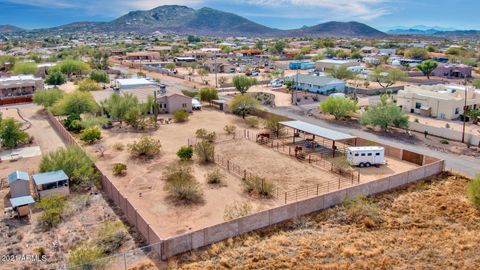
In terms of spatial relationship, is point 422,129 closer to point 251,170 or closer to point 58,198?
point 251,170

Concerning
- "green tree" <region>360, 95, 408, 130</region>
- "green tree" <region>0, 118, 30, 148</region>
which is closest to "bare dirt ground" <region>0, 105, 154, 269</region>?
"green tree" <region>0, 118, 30, 148</region>

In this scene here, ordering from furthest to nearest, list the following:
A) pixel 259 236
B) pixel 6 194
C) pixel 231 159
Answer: pixel 231 159 < pixel 6 194 < pixel 259 236

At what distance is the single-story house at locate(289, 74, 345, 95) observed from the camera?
67.6m

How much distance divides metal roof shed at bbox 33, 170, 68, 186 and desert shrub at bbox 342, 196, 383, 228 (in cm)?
1798

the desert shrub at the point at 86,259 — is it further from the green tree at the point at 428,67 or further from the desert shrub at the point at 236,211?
the green tree at the point at 428,67

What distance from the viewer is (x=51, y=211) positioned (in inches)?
885

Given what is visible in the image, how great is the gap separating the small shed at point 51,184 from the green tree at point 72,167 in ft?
4.53

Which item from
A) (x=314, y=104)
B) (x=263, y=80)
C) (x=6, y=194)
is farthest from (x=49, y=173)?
(x=263, y=80)

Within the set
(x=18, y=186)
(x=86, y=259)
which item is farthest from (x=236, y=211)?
(x=18, y=186)

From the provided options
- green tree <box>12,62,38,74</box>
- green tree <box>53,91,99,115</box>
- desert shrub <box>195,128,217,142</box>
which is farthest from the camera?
green tree <box>12,62,38,74</box>

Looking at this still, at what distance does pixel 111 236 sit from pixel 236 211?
689cm

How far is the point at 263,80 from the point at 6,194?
61.4 meters

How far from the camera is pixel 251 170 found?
31.2m

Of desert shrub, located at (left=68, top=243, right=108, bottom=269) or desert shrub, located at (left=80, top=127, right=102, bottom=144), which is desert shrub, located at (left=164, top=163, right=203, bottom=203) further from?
desert shrub, located at (left=80, top=127, right=102, bottom=144)
